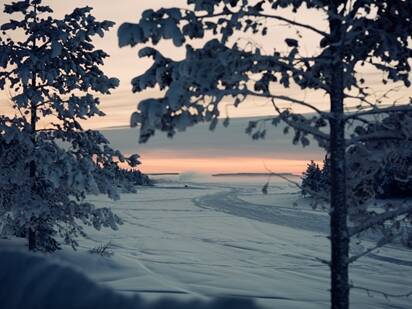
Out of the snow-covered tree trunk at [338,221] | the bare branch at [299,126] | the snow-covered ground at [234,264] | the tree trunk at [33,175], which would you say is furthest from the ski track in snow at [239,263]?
the bare branch at [299,126]

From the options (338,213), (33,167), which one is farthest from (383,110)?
(33,167)

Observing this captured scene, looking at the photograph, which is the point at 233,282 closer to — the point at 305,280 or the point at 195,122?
the point at 305,280

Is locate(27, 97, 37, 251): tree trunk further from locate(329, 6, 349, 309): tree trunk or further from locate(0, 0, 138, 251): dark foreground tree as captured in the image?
locate(329, 6, 349, 309): tree trunk

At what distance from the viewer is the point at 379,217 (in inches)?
250

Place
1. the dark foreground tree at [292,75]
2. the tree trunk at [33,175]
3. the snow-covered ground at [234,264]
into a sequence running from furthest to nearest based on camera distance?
the tree trunk at [33,175] → the snow-covered ground at [234,264] → the dark foreground tree at [292,75]

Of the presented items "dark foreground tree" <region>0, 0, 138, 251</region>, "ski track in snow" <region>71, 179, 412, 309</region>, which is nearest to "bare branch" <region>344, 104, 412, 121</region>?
"ski track in snow" <region>71, 179, 412, 309</region>

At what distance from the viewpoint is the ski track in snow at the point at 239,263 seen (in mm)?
10984

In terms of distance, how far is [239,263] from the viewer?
49.1 feet

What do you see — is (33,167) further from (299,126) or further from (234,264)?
(299,126)

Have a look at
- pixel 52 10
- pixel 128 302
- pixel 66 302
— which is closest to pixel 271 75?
pixel 128 302

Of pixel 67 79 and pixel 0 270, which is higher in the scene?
pixel 67 79

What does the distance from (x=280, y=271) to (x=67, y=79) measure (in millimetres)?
7816

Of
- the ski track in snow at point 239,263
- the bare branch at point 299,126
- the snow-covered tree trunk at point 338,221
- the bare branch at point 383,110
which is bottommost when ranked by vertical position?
the ski track in snow at point 239,263

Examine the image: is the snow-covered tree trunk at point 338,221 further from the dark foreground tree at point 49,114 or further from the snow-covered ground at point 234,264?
the dark foreground tree at point 49,114
